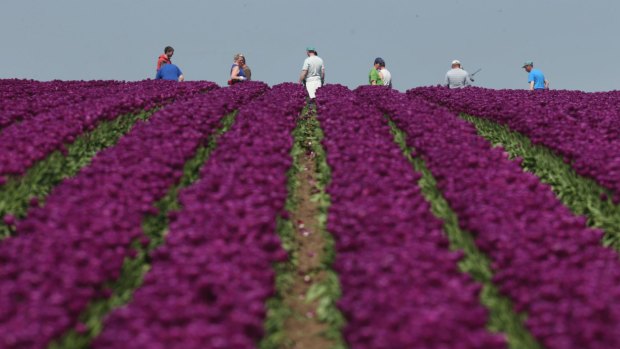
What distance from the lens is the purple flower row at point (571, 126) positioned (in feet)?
32.6

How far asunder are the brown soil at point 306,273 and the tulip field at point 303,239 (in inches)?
1.2

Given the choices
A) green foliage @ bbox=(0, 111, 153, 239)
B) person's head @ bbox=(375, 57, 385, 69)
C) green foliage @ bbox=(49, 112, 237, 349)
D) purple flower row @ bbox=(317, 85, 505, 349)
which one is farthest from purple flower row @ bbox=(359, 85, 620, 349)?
person's head @ bbox=(375, 57, 385, 69)

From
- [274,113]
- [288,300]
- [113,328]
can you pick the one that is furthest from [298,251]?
[274,113]

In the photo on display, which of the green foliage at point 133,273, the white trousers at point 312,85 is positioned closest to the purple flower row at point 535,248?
the green foliage at point 133,273

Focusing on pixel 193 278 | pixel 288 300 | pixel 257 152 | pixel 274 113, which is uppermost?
pixel 274 113

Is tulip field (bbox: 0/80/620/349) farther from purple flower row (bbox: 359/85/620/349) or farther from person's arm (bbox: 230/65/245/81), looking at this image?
person's arm (bbox: 230/65/245/81)

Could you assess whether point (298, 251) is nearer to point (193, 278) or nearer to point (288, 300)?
point (288, 300)

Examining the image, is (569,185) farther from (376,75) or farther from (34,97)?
(34,97)

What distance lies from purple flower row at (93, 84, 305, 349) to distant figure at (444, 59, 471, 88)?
15.2 metres

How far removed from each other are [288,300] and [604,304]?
3.30m

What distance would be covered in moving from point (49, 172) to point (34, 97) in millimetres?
9926

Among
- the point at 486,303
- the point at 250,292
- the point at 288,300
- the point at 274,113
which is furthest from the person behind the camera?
the point at 274,113

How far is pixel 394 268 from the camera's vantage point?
5.82 m

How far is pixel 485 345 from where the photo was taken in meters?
Answer: 4.69
